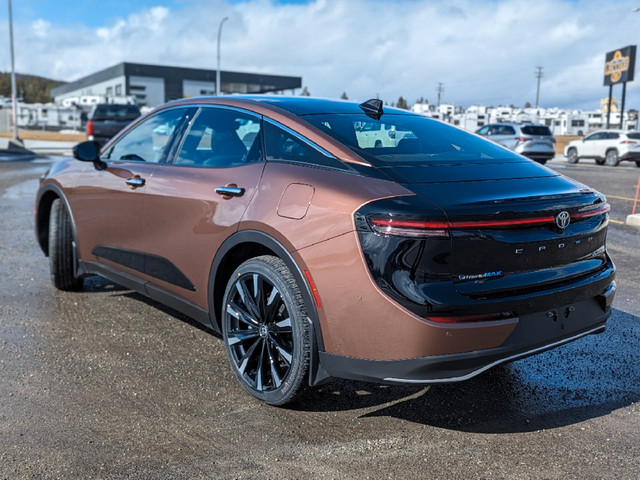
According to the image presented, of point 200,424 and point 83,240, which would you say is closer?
point 200,424

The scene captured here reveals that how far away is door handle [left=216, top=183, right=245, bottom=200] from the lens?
347 cm

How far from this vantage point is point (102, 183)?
186 inches

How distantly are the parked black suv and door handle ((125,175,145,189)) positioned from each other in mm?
20069

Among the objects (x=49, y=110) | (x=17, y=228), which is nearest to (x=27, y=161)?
(x=17, y=228)

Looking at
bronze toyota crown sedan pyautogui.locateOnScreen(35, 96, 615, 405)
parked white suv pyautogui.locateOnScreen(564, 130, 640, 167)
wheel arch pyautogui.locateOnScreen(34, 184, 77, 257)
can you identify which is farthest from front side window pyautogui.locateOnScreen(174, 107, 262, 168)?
parked white suv pyautogui.locateOnScreen(564, 130, 640, 167)

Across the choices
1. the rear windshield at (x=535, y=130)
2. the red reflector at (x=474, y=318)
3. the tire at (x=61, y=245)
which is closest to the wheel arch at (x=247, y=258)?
the red reflector at (x=474, y=318)

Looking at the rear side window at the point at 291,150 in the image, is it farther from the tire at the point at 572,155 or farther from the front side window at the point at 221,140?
the tire at the point at 572,155

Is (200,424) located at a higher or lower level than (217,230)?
lower

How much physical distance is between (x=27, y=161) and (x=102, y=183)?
19025mm

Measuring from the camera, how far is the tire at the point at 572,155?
29672 mm

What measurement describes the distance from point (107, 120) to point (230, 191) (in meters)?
22.2

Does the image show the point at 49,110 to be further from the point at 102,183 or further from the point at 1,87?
the point at 1,87

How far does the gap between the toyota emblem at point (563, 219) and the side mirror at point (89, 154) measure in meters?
3.26

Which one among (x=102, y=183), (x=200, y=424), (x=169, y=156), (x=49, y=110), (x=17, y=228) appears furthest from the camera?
(x=49, y=110)
